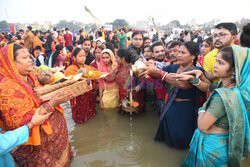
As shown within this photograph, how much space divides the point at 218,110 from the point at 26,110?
6.90ft

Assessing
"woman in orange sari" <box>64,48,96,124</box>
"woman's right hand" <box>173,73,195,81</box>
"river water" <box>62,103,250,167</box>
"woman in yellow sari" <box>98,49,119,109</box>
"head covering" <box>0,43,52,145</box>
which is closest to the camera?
"head covering" <box>0,43,52,145</box>

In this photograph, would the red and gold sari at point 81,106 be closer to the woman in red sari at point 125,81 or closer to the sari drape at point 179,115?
the woman in red sari at point 125,81

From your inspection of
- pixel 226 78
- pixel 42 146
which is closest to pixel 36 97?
pixel 42 146

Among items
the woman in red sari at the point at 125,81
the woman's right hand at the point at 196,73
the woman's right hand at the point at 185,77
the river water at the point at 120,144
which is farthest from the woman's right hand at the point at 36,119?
the woman in red sari at the point at 125,81

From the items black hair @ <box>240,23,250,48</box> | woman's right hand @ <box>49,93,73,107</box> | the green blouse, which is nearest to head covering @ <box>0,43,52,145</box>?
woman's right hand @ <box>49,93,73,107</box>

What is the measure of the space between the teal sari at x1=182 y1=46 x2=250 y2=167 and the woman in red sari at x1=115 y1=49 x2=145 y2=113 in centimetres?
221

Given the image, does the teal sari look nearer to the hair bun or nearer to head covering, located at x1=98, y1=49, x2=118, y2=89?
the hair bun

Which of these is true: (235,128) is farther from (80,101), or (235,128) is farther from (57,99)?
(80,101)

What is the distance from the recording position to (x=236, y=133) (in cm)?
170

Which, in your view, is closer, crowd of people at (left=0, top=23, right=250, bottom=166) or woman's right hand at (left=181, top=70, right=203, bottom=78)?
crowd of people at (left=0, top=23, right=250, bottom=166)

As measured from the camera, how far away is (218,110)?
1.70 meters

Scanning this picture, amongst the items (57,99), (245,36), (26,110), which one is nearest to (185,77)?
(245,36)

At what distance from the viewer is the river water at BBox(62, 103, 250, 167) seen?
2736 millimetres

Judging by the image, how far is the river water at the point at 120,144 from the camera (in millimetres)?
2736
